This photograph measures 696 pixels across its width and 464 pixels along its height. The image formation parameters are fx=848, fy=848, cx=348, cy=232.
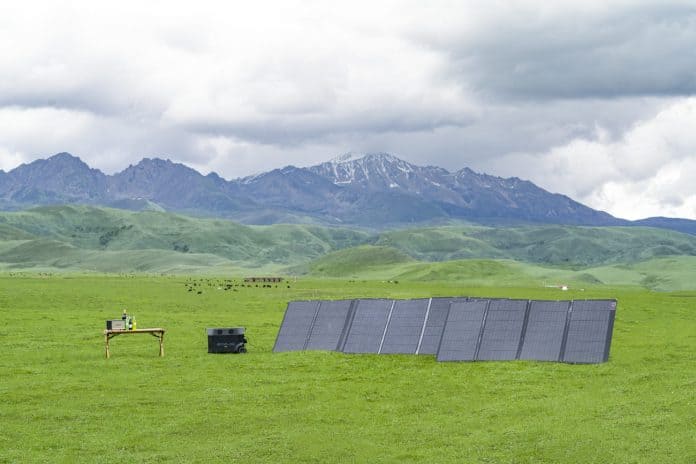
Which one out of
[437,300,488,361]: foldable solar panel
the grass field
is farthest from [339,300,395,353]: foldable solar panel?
[437,300,488,361]: foldable solar panel

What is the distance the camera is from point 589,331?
121ft

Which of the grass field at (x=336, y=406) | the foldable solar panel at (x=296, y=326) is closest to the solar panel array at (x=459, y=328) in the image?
the foldable solar panel at (x=296, y=326)

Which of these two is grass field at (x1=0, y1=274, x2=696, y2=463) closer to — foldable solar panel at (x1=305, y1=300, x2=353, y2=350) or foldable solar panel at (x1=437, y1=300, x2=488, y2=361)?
foldable solar panel at (x1=437, y1=300, x2=488, y2=361)

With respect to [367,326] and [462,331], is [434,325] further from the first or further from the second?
[367,326]

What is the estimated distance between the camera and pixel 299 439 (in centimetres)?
2355

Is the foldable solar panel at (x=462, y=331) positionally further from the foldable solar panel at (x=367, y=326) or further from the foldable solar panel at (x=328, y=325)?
the foldable solar panel at (x=328, y=325)

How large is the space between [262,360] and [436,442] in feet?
57.2

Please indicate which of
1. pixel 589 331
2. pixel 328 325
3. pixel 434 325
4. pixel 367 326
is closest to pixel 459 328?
pixel 434 325

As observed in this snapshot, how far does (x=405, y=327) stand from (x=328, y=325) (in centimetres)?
417

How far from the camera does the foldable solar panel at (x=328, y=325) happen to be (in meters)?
42.1

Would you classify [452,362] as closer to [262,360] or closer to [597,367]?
[597,367]

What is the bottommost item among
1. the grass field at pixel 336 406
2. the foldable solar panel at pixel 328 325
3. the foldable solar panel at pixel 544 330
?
the grass field at pixel 336 406

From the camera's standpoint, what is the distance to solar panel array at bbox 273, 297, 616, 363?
36875 mm

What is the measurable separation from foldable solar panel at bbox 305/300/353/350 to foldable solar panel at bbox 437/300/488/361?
582 centimetres
